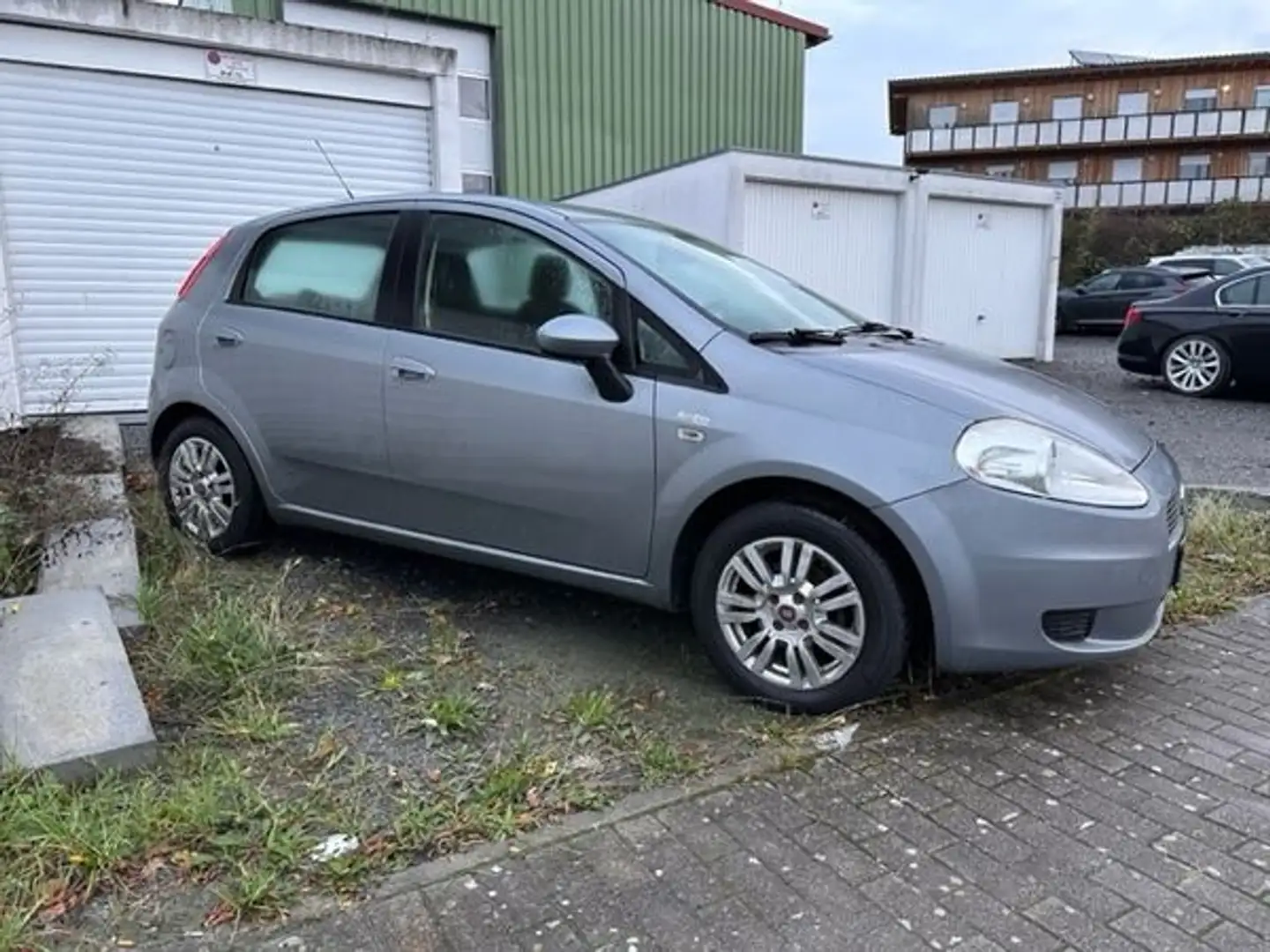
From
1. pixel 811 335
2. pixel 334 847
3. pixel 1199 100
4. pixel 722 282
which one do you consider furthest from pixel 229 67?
pixel 1199 100

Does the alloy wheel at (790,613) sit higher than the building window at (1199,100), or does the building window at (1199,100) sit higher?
the building window at (1199,100)

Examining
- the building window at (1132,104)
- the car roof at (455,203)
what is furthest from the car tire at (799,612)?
the building window at (1132,104)

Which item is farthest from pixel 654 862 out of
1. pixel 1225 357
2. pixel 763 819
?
pixel 1225 357

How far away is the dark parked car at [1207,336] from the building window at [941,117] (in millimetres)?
35756

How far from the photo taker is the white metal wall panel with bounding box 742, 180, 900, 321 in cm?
1158

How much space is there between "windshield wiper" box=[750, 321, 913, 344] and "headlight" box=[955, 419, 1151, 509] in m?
0.73

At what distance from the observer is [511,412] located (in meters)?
3.62

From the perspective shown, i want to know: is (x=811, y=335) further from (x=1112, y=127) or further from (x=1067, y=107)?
(x=1067, y=107)

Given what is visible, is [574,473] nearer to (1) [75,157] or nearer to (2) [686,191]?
(1) [75,157]

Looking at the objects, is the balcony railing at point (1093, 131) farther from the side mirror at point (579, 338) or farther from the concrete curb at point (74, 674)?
the concrete curb at point (74, 674)

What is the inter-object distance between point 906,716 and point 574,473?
1.37 m

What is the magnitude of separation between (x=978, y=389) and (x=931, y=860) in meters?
1.53

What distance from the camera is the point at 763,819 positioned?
105 inches

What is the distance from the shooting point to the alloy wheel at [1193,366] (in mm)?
11039
